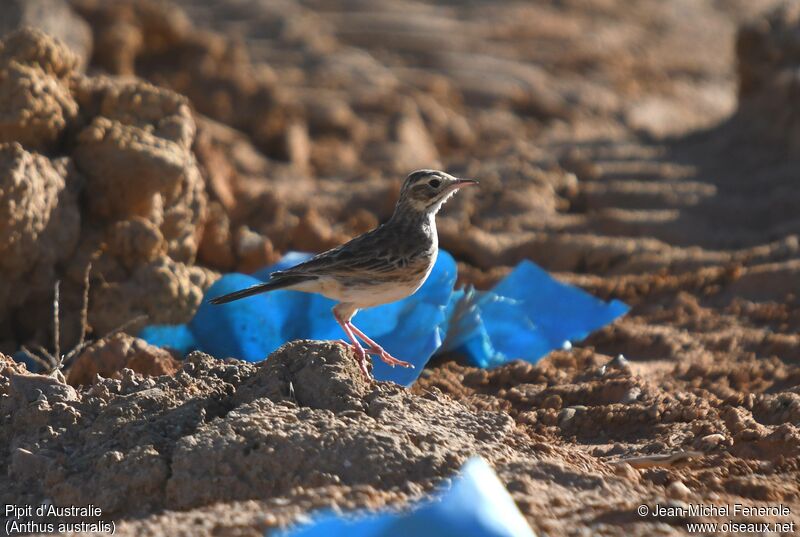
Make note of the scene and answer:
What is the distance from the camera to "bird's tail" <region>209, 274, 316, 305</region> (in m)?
5.78

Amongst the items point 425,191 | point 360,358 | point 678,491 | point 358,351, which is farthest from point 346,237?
point 678,491

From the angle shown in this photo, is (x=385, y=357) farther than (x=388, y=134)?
No

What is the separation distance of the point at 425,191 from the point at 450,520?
2.80 m

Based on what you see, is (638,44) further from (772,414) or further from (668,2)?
(772,414)

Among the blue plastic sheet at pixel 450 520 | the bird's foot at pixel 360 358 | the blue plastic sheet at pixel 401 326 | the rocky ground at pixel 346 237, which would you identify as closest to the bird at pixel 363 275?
the bird's foot at pixel 360 358

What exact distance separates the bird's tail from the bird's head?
78cm

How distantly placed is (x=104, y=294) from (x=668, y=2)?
14900mm

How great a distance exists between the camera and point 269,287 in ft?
19.2

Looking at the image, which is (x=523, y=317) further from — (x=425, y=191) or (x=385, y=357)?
(x=385, y=357)

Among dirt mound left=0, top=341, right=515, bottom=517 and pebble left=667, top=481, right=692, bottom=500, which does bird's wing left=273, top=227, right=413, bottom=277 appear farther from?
pebble left=667, top=481, right=692, bottom=500

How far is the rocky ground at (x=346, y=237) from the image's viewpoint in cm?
430

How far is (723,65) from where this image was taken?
1795 centimetres

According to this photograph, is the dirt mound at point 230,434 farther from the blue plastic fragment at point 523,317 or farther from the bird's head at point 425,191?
the blue plastic fragment at point 523,317

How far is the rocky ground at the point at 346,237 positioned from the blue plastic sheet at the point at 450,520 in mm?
138
